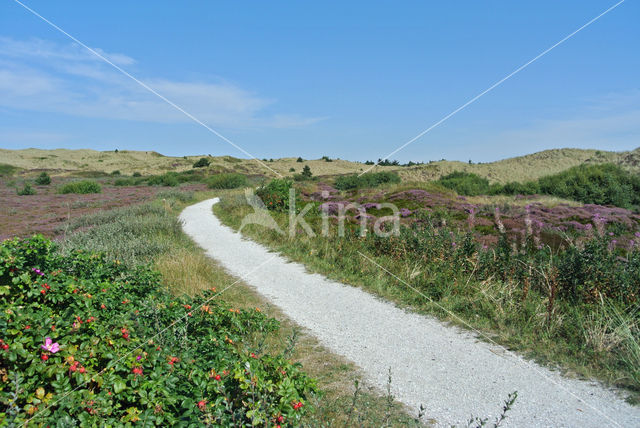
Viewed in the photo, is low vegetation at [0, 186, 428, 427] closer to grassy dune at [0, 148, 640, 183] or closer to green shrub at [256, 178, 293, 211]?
green shrub at [256, 178, 293, 211]

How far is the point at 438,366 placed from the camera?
443 cm

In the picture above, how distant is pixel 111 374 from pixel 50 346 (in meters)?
0.54

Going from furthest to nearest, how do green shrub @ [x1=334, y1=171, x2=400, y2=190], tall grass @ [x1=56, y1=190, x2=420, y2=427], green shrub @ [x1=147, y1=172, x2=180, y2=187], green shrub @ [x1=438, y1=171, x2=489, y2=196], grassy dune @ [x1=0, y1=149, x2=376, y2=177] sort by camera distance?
1. grassy dune @ [x1=0, y1=149, x2=376, y2=177]
2. green shrub @ [x1=147, y1=172, x2=180, y2=187]
3. green shrub @ [x1=334, y1=171, x2=400, y2=190]
4. green shrub @ [x1=438, y1=171, x2=489, y2=196]
5. tall grass @ [x1=56, y1=190, x2=420, y2=427]

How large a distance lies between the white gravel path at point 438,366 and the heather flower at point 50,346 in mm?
3015

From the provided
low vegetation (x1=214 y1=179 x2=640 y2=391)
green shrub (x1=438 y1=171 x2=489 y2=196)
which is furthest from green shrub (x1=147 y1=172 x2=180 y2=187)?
low vegetation (x1=214 y1=179 x2=640 y2=391)

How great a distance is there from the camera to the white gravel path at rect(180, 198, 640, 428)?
3529 mm

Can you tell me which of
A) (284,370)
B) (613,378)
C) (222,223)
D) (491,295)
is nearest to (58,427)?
(284,370)

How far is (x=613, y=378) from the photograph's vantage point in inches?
159

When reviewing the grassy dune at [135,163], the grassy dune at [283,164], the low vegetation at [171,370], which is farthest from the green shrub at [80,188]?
the grassy dune at [135,163]

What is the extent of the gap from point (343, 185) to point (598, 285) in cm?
2402

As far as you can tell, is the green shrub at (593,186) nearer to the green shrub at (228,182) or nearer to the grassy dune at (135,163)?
the green shrub at (228,182)

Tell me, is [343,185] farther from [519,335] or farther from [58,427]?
[58,427]

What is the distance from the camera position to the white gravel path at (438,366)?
353 centimetres

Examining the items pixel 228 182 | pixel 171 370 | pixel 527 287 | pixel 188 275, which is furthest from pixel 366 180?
pixel 171 370
